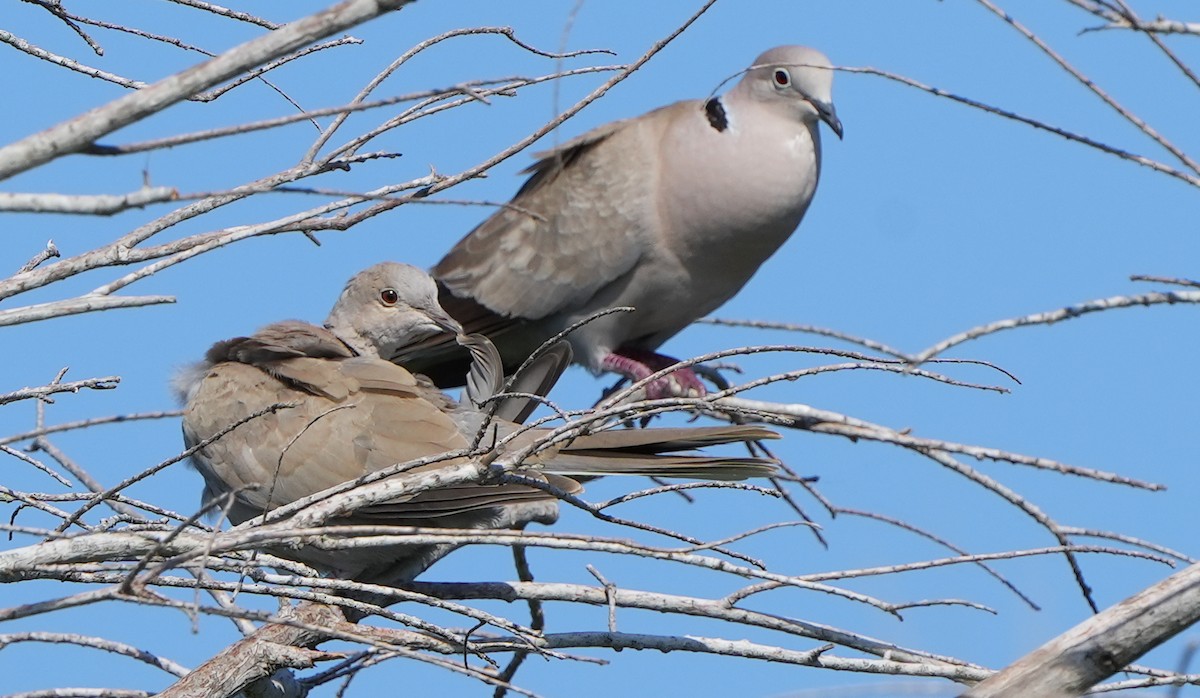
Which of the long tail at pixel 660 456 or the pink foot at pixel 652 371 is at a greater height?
the pink foot at pixel 652 371

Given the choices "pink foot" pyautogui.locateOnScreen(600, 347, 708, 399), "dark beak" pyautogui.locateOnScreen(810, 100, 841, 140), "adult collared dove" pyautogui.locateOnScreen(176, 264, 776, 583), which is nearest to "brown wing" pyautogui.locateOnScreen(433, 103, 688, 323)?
"pink foot" pyautogui.locateOnScreen(600, 347, 708, 399)

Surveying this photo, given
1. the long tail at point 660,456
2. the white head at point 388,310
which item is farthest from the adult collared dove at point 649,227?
the long tail at point 660,456

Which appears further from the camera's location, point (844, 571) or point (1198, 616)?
point (844, 571)

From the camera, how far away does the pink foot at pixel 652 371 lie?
476 centimetres

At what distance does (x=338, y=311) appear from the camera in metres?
4.53

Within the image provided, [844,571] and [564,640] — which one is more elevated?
[564,640]

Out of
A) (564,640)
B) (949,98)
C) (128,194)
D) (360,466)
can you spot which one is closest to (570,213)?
(360,466)

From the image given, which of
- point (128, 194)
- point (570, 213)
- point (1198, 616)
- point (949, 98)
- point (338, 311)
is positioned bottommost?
point (1198, 616)

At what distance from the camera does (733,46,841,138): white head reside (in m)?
4.94

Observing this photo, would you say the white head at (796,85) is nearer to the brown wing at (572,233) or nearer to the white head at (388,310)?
the brown wing at (572,233)

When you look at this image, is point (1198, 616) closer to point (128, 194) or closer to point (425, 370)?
point (128, 194)

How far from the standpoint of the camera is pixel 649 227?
16.6ft

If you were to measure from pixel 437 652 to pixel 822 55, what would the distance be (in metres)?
2.91

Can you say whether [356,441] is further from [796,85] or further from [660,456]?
[796,85]
